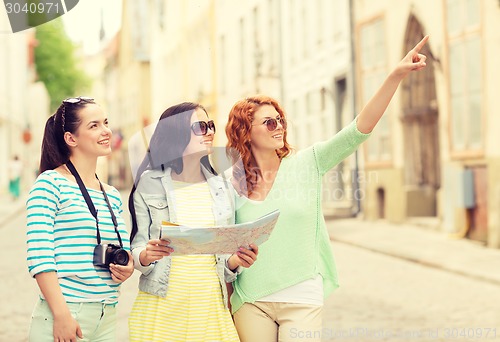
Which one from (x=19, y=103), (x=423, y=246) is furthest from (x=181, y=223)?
(x=19, y=103)

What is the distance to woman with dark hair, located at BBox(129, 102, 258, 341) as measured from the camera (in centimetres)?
354

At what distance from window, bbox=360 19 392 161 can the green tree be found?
149ft

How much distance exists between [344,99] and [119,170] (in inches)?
1621

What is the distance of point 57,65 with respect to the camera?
215 ft

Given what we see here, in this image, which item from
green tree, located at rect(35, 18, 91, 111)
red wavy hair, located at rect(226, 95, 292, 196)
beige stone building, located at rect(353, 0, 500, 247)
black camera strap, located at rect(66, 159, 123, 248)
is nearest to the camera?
black camera strap, located at rect(66, 159, 123, 248)

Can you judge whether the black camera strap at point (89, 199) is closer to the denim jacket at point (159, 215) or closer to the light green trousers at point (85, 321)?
the denim jacket at point (159, 215)

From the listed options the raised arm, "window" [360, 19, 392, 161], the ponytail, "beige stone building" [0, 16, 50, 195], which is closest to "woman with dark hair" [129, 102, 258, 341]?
the ponytail

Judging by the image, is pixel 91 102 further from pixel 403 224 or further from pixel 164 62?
pixel 164 62

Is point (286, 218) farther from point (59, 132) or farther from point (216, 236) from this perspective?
point (59, 132)

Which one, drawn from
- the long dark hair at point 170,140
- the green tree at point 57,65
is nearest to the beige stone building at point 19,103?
the green tree at point 57,65

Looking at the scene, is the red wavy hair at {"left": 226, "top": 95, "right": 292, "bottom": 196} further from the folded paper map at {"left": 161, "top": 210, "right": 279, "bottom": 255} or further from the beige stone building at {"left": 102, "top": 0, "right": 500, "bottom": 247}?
the beige stone building at {"left": 102, "top": 0, "right": 500, "bottom": 247}

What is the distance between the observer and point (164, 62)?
Result: 47.1m

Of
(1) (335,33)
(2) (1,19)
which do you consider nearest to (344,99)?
(1) (335,33)

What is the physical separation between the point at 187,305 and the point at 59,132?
77 cm
